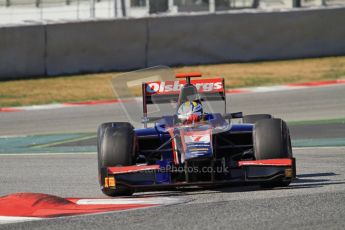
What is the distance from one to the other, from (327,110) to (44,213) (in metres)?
11.0

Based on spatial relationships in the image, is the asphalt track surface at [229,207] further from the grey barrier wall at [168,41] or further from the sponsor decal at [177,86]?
the grey barrier wall at [168,41]

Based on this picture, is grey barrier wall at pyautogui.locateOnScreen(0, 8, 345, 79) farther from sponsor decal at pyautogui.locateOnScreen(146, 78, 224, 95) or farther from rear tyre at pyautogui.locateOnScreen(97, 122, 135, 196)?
rear tyre at pyautogui.locateOnScreen(97, 122, 135, 196)

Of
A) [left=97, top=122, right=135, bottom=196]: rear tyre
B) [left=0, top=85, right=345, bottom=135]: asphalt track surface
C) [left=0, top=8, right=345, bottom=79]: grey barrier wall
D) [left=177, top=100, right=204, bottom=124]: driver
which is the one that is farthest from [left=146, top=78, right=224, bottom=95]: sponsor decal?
[left=0, top=8, right=345, bottom=79]: grey barrier wall

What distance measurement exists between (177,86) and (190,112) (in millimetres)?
546

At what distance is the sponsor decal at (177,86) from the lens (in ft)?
36.9

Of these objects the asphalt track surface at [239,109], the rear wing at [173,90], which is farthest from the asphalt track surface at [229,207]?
the asphalt track surface at [239,109]

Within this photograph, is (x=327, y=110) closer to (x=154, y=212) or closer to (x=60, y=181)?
(x=60, y=181)

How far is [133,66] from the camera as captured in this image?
82.6ft

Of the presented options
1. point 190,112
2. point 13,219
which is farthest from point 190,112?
point 13,219

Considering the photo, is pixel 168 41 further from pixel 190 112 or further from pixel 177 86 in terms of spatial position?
pixel 190 112

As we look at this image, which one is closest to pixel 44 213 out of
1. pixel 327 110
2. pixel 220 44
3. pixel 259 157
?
pixel 259 157

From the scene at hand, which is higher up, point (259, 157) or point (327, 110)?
point (259, 157)

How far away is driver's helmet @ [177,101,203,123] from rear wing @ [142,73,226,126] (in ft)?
0.95

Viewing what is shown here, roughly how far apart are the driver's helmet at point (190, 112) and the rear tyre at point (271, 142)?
75cm
